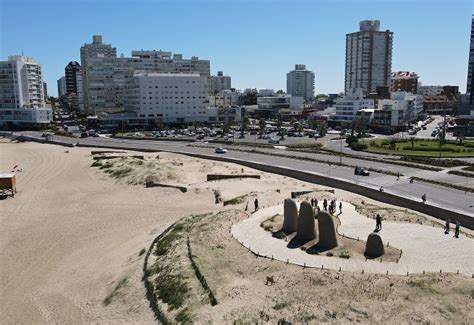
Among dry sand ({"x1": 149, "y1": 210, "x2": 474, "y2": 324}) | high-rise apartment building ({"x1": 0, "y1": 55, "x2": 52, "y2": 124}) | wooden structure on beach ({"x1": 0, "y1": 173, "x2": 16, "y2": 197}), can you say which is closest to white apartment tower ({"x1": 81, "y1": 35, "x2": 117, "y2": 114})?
high-rise apartment building ({"x1": 0, "y1": 55, "x2": 52, "y2": 124})

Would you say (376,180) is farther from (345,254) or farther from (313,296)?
(313,296)

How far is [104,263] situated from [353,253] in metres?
13.1

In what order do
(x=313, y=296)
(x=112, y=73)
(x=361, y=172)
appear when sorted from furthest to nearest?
(x=112, y=73)
(x=361, y=172)
(x=313, y=296)

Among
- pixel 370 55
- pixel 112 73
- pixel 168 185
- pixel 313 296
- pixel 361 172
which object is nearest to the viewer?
pixel 313 296

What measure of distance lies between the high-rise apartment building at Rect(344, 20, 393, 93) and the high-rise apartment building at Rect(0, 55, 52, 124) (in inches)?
4166

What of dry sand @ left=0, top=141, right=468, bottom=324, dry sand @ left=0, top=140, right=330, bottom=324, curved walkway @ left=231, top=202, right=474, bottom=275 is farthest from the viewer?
dry sand @ left=0, top=140, right=330, bottom=324

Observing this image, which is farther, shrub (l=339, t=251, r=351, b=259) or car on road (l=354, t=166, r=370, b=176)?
car on road (l=354, t=166, r=370, b=176)

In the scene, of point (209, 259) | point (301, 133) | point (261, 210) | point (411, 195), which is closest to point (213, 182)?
point (261, 210)

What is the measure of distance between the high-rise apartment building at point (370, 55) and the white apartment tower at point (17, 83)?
351ft

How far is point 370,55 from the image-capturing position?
166000 mm

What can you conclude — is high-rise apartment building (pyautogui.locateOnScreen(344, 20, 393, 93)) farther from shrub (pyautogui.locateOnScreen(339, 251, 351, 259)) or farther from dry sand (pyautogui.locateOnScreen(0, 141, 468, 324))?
shrub (pyautogui.locateOnScreen(339, 251, 351, 259))

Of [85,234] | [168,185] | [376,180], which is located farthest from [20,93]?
[376,180]

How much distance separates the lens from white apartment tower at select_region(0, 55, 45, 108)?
118 m

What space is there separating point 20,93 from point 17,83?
276 cm
